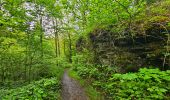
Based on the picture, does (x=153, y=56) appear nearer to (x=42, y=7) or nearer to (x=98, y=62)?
(x=98, y=62)

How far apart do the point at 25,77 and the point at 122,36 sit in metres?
9.64

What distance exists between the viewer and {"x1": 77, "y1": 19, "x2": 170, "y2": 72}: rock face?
25.9ft

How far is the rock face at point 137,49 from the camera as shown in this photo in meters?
7.89

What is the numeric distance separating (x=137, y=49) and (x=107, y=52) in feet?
9.91

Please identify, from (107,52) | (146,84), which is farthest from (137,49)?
(146,84)

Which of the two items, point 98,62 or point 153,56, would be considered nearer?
point 153,56

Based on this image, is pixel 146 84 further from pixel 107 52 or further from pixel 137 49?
pixel 107 52

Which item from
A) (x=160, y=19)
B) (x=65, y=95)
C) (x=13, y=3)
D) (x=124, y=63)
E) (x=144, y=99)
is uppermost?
(x=13, y=3)

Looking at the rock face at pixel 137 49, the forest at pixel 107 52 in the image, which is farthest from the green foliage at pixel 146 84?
the rock face at pixel 137 49

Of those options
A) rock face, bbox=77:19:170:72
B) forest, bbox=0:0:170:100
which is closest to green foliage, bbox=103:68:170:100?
forest, bbox=0:0:170:100

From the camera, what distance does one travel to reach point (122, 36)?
30.0ft

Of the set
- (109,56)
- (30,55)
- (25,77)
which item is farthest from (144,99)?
(25,77)

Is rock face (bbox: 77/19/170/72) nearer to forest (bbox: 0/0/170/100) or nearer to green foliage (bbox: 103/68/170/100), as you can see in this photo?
forest (bbox: 0/0/170/100)

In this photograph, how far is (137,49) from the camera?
886 cm
